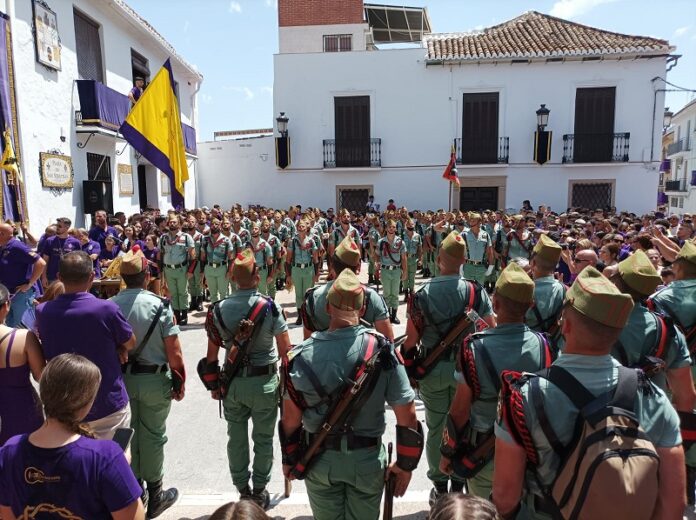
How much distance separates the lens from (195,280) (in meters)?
11.0

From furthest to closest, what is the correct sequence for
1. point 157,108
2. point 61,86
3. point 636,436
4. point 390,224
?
point 61,86 < point 390,224 < point 157,108 < point 636,436

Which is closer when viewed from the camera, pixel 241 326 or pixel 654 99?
pixel 241 326

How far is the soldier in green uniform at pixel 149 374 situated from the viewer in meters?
3.95

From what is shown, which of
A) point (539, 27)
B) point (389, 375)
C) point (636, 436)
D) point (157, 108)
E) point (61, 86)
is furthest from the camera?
point (539, 27)

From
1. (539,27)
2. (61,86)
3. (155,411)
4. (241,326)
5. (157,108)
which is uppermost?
(539,27)

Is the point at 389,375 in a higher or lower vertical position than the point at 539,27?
lower

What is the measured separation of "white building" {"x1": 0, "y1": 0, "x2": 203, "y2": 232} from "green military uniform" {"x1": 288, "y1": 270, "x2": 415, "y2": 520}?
10362mm

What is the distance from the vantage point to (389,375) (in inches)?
114

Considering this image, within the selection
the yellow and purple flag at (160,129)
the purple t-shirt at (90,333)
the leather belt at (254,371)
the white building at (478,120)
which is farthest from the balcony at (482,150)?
the purple t-shirt at (90,333)

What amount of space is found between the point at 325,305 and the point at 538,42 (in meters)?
20.8

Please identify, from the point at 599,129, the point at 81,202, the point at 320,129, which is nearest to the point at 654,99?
the point at 599,129

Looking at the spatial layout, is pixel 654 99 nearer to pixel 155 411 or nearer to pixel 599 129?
pixel 599 129

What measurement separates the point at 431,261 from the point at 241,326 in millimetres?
9857

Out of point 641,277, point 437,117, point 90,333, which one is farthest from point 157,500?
point 437,117
